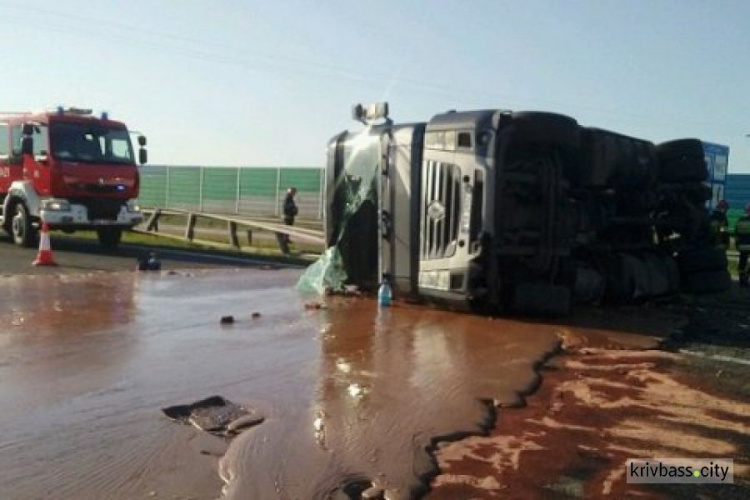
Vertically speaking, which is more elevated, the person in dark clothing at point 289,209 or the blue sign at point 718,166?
the blue sign at point 718,166

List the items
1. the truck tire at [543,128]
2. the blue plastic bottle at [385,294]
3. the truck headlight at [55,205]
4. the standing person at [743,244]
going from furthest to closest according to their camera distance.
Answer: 1. the truck headlight at [55,205]
2. the standing person at [743,244]
3. the blue plastic bottle at [385,294]
4. the truck tire at [543,128]

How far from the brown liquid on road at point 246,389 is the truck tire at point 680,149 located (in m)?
3.76

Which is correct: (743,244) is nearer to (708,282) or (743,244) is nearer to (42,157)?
(708,282)

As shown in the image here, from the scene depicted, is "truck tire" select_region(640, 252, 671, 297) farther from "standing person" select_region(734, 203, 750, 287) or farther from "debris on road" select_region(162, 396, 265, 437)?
"debris on road" select_region(162, 396, 265, 437)

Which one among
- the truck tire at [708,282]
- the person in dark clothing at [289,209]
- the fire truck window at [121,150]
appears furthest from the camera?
the person in dark clothing at [289,209]

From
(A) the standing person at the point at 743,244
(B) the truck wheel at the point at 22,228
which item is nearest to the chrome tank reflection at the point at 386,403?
(A) the standing person at the point at 743,244

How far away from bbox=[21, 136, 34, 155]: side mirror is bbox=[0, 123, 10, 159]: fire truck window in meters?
0.80

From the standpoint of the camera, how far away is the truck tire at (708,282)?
1064cm

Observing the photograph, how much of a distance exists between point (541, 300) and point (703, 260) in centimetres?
352

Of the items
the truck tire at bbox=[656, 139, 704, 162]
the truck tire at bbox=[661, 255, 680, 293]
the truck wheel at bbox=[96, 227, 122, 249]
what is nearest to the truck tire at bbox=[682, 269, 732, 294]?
the truck tire at bbox=[661, 255, 680, 293]

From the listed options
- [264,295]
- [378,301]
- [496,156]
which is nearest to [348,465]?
[496,156]

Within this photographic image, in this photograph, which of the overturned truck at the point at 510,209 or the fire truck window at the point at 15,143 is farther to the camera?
the fire truck window at the point at 15,143

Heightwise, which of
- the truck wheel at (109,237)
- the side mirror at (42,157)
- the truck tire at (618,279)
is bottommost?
the truck wheel at (109,237)

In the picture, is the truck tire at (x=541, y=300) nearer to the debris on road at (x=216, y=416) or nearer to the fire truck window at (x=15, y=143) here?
the debris on road at (x=216, y=416)
